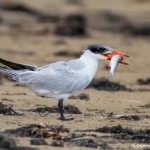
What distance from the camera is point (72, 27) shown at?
20.0 m

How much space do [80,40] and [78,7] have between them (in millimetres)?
4041

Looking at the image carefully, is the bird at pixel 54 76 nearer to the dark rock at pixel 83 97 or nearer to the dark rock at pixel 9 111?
the dark rock at pixel 9 111

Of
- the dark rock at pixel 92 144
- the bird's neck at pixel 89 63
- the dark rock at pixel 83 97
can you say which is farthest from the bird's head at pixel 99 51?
the dark rock at pixel 92 144

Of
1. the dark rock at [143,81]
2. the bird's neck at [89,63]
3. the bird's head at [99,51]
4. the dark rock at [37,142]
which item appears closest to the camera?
the dark rock at [37,142]

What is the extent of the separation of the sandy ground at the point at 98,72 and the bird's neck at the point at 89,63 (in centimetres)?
55

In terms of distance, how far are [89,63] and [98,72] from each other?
5.52m

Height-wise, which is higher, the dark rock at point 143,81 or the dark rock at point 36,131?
the dark rock at point 143,81

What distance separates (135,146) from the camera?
7.11 meters

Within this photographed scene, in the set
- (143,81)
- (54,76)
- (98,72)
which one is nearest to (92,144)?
(54,76)

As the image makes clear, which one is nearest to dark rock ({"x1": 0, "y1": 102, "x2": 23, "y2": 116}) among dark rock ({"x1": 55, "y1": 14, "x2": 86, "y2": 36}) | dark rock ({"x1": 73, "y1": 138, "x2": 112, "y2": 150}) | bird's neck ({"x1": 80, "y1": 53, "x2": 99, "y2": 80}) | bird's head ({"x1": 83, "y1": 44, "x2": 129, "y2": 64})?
bird's neck ({"x1": 80, "y1": 53, "x2": 99, "y2": 80})

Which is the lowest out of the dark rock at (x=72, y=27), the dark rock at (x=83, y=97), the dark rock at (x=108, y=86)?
the dark rock at (x=83, y=97)

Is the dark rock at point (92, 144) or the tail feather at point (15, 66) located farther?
the tail feather at point (15, 66)

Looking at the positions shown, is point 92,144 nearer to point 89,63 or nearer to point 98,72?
point 89,63

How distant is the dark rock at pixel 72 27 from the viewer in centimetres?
2000
